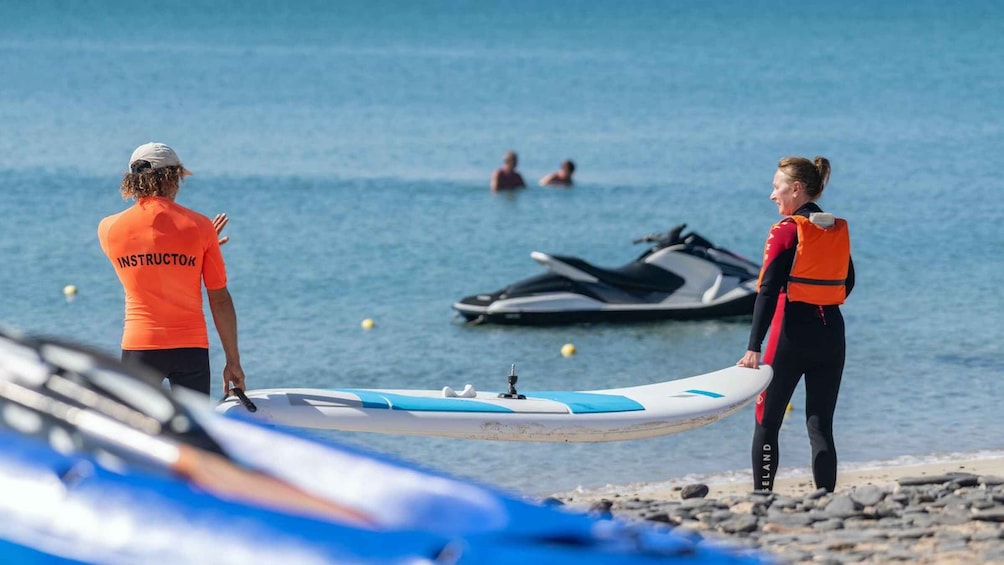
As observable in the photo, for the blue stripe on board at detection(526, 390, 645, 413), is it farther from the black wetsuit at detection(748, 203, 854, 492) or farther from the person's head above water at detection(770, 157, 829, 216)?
the person's head above water at detection(770, 157, 829, 216)

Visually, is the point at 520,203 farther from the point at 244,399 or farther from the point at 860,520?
the point at 860,520

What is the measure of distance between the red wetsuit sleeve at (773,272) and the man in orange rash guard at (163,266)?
2.27 meters

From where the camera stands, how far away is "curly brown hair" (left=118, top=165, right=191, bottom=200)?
5785mm

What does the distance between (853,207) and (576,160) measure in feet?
32.5

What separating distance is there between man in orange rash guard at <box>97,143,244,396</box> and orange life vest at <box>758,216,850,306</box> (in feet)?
7.99

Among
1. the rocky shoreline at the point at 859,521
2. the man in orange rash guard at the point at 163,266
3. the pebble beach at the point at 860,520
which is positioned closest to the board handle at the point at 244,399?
the man in orange rash guard at the point at 163,266

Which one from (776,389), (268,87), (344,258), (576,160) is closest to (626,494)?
(776,389)

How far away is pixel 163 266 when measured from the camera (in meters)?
5.79

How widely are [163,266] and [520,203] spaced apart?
21.5 metres

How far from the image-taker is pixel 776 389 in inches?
259

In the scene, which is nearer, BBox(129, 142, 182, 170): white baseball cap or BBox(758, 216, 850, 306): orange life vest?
BBox(129, 142, 182, 170): white baseball cap

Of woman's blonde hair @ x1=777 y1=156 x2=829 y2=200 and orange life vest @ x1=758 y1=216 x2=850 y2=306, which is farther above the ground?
woman's blonde hair @ x1=777 y1=156 x2=829 y2=200

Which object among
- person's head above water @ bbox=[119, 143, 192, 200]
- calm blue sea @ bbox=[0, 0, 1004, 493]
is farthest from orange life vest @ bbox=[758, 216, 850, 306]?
calm blue sea @ bbox=[0, 0, 1004, 493]

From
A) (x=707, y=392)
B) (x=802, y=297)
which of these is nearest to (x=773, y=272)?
(x=802, y=297)
